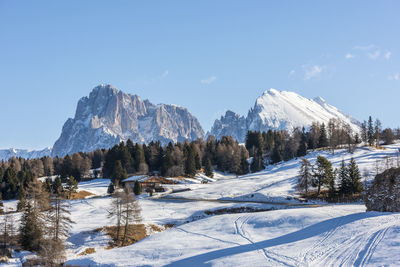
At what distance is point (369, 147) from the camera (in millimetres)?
108250

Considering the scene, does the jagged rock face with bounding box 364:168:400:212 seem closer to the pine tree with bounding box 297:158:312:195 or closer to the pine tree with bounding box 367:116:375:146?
the pine tree with bounding box 297:158:312:195

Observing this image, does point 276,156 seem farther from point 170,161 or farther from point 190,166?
point 170,161

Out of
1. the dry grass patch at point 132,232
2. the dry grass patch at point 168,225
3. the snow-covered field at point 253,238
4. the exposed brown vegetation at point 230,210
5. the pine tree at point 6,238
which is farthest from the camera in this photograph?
the exposed brown vegetation at point 230,210

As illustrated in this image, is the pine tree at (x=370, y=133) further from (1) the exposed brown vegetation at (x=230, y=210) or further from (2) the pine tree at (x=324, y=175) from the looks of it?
(1) the exposed brown vegetation at (x=230, y=210)

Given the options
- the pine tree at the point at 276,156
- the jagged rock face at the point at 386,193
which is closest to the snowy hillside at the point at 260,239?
the jagged rock face at the point at 386,193

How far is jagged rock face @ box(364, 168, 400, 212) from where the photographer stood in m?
36.5

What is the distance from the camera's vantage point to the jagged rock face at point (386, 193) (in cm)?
3650

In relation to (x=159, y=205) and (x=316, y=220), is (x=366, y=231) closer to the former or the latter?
(x=316, y=220)

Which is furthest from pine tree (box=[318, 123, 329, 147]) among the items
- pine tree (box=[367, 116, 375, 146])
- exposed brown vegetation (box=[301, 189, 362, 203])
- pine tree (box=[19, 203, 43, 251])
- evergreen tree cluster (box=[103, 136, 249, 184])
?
pine tree (box=[19, 203, 43, 251])

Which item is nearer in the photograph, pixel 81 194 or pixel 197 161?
pixel 81 194

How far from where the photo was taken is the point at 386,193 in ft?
123

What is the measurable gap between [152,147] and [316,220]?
3460 inches

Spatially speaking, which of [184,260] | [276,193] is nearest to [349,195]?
[276,193]

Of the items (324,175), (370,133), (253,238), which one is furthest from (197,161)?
(253,238)
